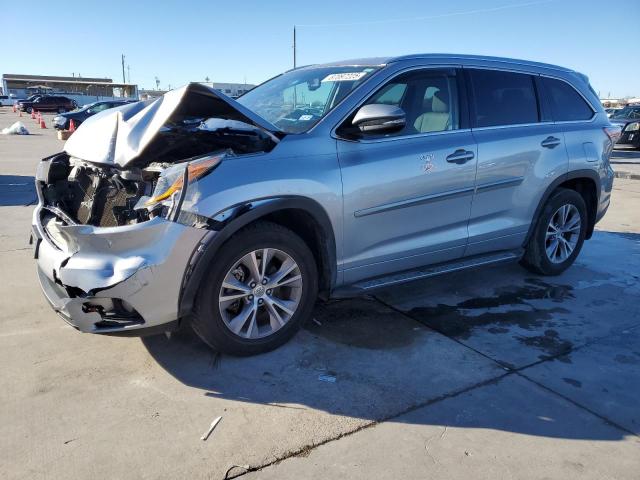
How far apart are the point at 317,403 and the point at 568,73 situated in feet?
13.4

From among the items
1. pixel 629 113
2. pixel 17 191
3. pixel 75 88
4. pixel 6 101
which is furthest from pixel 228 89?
pixel 75 88

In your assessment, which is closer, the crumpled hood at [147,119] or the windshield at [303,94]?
the crumpled hood at [147,119]

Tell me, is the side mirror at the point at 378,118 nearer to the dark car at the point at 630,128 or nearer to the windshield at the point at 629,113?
the dark car at the point at 630,128

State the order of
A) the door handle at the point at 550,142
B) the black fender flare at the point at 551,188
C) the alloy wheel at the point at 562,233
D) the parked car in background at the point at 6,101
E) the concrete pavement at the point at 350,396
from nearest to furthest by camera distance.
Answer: the concrete pavement at the point at 350,396
the door handle at the point at 550,142
the black fender flare at the point at 551,188
the alloy wheel at the point at 562,233
the parked car in background at the point at 6,101

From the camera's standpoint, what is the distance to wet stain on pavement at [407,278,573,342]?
153 inches

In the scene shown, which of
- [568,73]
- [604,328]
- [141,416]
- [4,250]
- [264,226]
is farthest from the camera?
[4,250]

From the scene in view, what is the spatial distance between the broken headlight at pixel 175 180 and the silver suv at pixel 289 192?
11mm

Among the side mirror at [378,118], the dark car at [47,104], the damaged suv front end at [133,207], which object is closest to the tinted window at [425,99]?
the side mirror at [378,118]

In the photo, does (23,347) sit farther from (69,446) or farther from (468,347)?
(468,347)

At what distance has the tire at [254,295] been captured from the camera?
3027 millimetres

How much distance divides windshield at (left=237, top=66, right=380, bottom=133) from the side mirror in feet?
0.91

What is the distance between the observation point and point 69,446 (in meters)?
2.48

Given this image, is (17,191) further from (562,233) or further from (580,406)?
(580,406)

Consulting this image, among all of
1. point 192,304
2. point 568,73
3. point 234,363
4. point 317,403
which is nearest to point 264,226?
point 192,304
